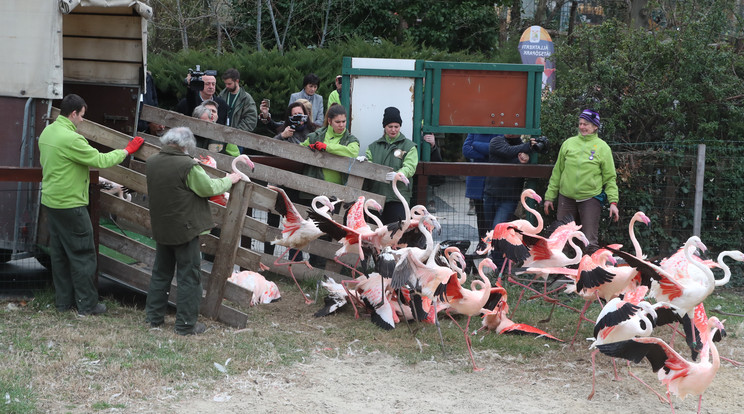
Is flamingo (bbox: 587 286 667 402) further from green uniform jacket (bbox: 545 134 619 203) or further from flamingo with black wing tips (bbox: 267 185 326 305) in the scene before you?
green uniform jacket (bbox: 545 134 619 203)

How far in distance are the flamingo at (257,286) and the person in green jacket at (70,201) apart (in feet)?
4.21

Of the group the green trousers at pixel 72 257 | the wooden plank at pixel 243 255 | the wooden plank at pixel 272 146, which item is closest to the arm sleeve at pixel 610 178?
the wooden plank at pixel 272 146

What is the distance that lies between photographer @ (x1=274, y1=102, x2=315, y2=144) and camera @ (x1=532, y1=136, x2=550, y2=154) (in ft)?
8.65

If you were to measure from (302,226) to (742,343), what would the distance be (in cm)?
405

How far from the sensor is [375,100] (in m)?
9.14

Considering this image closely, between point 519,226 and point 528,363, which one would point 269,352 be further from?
point 519,226

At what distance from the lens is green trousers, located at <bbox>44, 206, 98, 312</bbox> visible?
21.7ft

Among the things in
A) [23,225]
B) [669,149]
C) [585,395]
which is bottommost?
[585,395]

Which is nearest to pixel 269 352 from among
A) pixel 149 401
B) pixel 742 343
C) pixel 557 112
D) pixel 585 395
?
pixel 149 401


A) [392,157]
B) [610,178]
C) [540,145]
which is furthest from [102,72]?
[610,178]

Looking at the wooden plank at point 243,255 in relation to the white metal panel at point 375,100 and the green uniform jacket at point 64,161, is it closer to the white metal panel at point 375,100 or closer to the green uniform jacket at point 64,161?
the green uniform jacket at point 64,161

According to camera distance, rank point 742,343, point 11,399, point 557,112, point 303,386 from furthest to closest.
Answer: point 557,112, point 742,343, point 303,386, point 11,399

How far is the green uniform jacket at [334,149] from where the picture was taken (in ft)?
27.7

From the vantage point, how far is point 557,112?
32.7 feet
